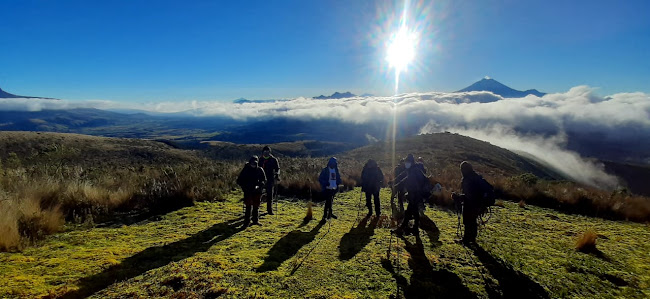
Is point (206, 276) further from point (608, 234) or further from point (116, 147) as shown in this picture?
point (116, 147)

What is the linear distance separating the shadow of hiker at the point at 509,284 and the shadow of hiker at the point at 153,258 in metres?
5.78

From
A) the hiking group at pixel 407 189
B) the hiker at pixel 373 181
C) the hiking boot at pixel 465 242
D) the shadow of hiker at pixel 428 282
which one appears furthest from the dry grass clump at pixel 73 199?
the hiking boot at pixel 465 242

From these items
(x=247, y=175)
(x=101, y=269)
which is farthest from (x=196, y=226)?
(x=101, y=269)

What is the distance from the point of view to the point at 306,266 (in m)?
5.63

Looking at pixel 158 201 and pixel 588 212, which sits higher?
pixel 158 201

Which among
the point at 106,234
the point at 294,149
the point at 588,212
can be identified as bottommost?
the point at 294,149

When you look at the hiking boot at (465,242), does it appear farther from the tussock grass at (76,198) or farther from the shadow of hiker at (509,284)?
the tussock grass at (76,198)

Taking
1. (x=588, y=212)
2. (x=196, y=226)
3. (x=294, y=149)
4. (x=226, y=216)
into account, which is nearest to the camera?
(x=196, y=226)

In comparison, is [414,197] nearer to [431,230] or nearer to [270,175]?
[431,230]

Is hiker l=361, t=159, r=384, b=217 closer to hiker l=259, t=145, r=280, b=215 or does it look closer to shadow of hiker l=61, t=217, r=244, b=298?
hiker l=259, t=145, r=280, b=215

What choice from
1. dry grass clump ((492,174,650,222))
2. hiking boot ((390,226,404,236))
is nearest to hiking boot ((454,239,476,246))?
hiking boot ((390,226,404,236))

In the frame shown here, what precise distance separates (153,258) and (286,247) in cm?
271

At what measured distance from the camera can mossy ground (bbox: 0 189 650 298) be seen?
4.54m

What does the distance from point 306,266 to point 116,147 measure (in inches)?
2661
